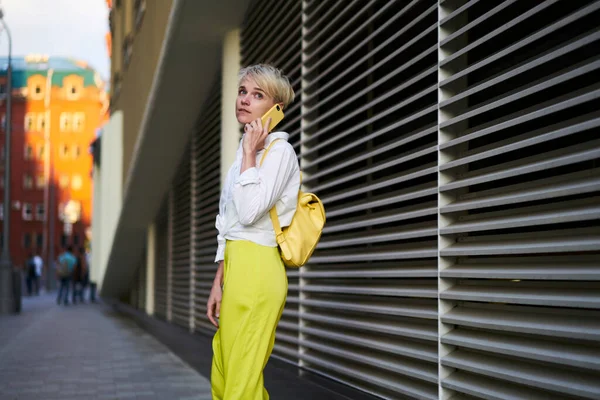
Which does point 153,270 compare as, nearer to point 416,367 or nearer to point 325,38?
point 325,38

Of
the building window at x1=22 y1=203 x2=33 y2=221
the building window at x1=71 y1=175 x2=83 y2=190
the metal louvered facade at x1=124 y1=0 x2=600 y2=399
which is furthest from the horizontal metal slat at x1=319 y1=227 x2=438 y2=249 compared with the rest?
the building window at x1=71 y1=175 x2=83 y2=190

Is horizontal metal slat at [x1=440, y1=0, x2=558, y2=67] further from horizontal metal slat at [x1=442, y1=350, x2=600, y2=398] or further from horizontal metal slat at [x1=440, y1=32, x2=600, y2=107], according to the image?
horizontal metal slat at [x1=442, y1=350, x2=600, y2=398]

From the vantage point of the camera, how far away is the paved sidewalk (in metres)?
6.41

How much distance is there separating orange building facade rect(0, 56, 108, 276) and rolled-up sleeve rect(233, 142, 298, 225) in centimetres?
8238

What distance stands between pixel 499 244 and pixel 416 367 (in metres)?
1.29

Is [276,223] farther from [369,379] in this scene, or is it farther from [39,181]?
[39,181]

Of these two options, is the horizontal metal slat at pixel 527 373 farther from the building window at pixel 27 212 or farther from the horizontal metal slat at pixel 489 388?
the building window at pixel 27 212

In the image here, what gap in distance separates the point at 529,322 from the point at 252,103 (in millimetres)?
1387

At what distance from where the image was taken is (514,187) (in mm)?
3568

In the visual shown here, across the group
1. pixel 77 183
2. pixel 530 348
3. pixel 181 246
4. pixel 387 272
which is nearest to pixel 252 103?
pixel 530 348

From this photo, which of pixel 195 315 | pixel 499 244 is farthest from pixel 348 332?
pixel 195 315

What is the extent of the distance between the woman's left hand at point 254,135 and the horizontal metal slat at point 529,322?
121 cm

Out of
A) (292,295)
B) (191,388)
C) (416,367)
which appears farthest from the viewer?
(292,295)

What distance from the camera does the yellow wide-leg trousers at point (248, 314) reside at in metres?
3.30
